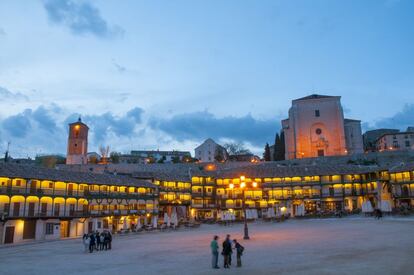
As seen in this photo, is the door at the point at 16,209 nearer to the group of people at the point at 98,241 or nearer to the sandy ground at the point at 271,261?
the group of people at the point at 98,241

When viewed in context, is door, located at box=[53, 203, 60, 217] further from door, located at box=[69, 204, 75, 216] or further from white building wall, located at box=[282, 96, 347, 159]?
white building wall, located at box=[282, 96, 347, 159]

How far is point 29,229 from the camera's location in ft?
145

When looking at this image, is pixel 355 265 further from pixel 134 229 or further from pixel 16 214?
pixel 16 214

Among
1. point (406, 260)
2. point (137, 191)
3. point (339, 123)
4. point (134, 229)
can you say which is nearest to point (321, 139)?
point (339, 123)

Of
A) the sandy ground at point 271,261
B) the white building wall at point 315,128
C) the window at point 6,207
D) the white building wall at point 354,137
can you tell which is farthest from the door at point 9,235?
the white building wall at point 354,137

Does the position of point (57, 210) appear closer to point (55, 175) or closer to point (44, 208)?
point (44, 208)

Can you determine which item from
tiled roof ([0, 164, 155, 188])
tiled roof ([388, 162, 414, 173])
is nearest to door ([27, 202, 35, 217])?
tiled roof ([0, 164, 155, 188])

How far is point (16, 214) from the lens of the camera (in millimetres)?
42844

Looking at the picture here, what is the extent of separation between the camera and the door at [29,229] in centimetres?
4366

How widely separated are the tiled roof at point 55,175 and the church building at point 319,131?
5176 centimetres

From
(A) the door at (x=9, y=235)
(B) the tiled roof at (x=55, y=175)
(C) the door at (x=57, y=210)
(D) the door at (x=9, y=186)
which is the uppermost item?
(B) the tiled roof at (x=55, y=175)

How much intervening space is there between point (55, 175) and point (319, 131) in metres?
70.3

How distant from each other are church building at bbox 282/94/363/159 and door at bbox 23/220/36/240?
69111 mm

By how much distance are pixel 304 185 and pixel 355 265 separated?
195 feet
